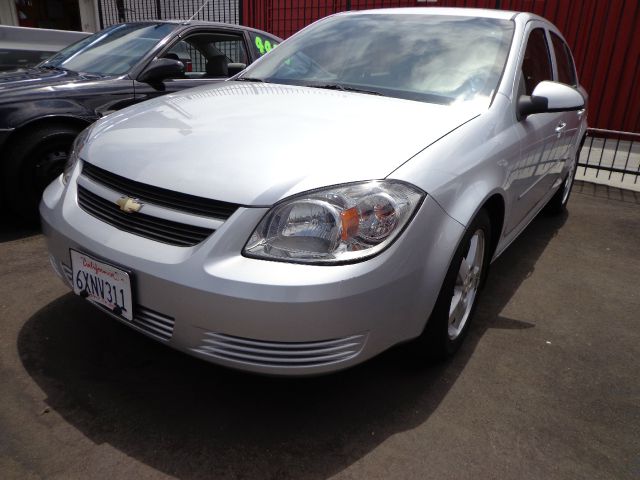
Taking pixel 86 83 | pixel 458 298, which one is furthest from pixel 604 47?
pixel 86 83

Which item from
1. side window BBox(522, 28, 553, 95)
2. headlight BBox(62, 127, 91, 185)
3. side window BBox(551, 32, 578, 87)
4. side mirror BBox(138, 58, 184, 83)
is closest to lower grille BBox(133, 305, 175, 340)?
headlight BBox(62, 127, 91, 185)

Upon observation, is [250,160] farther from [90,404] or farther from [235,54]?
[235,54]

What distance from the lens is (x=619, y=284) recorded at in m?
3.33

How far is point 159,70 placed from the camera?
3.77m

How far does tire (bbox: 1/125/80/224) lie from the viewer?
10.9ft

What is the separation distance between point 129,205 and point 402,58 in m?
1.61

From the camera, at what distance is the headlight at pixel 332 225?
159 cm

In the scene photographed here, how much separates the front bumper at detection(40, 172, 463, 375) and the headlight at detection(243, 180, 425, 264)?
0.11ft

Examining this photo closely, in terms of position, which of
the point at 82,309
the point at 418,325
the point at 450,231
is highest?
the point at 450,231

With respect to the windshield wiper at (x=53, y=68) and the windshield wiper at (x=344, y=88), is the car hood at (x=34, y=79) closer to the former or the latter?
the windshield wiper at (x=53, y=68)

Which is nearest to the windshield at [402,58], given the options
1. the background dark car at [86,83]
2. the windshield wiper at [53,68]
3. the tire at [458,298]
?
the tire at [458,298]

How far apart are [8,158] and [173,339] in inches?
92.8

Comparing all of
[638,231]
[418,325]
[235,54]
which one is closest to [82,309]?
[418,325]

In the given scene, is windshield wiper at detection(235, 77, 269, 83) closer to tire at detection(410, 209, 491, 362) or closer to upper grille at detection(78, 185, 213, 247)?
upper grille at detection(78, 185, 213, 247)
